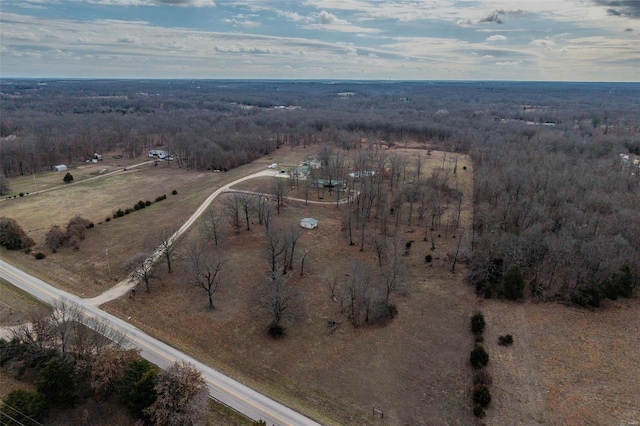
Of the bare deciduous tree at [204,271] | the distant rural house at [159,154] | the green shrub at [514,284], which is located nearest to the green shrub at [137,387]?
the bare deciduous tree at [204,271]

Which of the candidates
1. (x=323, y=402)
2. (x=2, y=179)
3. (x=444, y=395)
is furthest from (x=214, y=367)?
(x=2, y=179)

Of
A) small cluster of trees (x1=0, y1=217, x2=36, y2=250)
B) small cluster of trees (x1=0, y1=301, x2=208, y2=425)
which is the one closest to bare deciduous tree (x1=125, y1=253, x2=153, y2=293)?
small cluster of trees (x1=0, y1=301, x2=208, y2=425)

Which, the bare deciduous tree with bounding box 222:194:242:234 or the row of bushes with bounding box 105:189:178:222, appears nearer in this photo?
the bare deciduous tree with bounding box 222:194:242:234

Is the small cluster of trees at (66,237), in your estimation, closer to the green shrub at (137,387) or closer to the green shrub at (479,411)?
the green shrub at (137,387)

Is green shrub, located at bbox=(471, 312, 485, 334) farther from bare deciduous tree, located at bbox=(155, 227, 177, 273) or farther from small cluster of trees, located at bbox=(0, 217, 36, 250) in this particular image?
small cluster of trees, located at bbox=(0, 217, 36, 250)

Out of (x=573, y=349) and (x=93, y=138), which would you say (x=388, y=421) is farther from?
(x=93, y=138)

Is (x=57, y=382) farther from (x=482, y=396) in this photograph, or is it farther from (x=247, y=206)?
(x=247, y=206)

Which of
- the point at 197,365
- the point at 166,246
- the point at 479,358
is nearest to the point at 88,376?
the point at 197,365
